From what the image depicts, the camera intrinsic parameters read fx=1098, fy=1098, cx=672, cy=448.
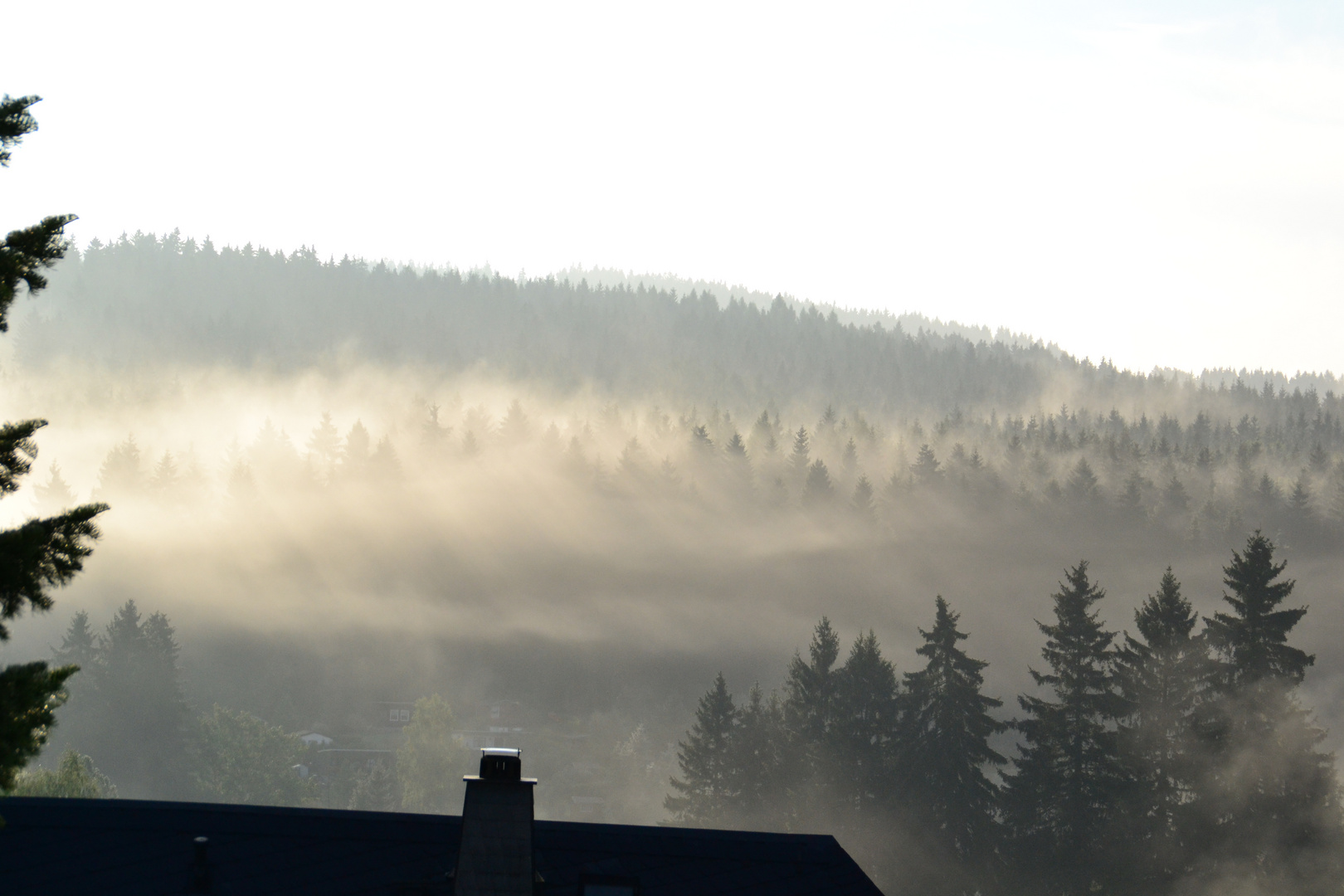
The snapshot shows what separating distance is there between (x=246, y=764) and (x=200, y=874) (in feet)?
299

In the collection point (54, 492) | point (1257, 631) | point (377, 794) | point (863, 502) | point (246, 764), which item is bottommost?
point (377, 794)

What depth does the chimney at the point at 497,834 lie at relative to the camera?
1512 centimetres

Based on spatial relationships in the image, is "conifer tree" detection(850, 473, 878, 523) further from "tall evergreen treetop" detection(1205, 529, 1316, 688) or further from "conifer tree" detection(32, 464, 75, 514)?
"tall evergreen treetop" detection(1205, 529, 1316, 688)

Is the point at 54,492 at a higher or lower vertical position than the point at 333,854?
lower

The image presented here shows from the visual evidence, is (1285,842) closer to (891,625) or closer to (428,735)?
(428,735)

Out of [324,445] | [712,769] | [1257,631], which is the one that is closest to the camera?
[1257,631]

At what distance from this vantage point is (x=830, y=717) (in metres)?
67.9

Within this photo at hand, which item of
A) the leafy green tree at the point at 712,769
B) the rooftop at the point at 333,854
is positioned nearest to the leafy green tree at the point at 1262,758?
the leafy green tree at the point at 712,769

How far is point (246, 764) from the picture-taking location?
99.1m

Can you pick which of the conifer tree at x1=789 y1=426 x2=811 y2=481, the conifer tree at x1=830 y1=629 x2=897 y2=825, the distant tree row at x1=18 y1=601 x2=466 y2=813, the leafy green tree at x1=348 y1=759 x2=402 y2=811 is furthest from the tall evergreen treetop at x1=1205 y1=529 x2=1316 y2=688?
the conifer tree at x1=789 y1=426 x2=811 y2=481

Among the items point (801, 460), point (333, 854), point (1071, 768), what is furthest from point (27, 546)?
point (801, 460)

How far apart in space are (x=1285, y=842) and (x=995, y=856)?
45.4 feet

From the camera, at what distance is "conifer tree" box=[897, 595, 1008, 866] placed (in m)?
55.6

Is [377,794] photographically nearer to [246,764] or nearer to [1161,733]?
[246,764]
